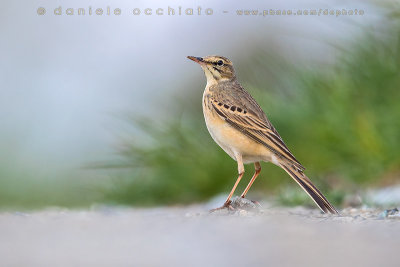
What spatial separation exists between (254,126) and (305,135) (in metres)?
2.59

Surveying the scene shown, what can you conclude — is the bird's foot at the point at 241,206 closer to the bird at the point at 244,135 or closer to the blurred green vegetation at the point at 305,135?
the bird at the point at 244,135

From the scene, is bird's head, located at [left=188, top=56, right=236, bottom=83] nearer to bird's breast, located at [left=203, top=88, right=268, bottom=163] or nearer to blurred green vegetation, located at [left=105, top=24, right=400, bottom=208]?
bird's breast, located at [left=203, top=88, right=268, bottom=163]

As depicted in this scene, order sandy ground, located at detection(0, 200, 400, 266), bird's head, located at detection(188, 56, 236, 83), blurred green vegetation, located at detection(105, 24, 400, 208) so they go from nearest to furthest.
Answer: sandy ground, located at detection(0, 200, 400, 266)
bird's head, located at detection(188, 56, 236, 83)
blurred green vegetation, located at detection(105, 24, 400, 208)

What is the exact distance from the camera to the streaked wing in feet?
18.4

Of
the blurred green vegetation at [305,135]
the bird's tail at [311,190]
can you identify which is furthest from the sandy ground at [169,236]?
the blurred green vegetation at [305,135]

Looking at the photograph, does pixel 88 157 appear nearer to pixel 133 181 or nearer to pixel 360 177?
pixel 133 181

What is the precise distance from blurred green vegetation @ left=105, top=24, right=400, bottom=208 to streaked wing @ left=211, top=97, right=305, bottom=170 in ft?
5.54

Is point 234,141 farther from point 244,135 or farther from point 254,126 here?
point 254,126

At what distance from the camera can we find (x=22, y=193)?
9.87 metres

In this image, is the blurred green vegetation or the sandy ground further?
the blurred green vegetation

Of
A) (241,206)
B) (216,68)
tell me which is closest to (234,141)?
(241,206)

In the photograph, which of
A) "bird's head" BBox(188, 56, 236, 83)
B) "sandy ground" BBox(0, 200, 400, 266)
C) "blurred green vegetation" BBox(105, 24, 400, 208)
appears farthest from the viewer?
"blurred green vegetation" BBox(105, 24, 400, 208)

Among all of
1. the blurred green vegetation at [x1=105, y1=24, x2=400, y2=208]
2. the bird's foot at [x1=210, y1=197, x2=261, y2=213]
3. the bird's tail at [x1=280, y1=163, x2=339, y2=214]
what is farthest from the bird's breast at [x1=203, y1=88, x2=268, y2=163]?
the blurred green vegetation at [x1=105, y1=24, x2=400, y2=208]

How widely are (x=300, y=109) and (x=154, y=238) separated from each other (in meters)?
4.69
